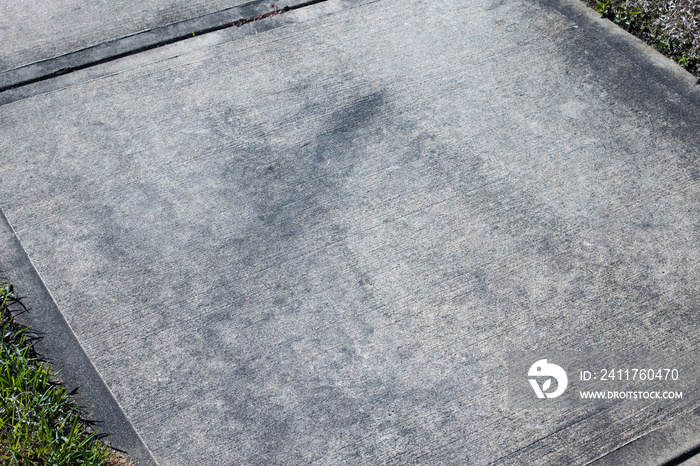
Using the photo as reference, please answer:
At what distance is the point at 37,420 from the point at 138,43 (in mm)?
2806

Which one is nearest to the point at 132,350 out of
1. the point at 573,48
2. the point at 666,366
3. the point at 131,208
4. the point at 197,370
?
the point at 197,370

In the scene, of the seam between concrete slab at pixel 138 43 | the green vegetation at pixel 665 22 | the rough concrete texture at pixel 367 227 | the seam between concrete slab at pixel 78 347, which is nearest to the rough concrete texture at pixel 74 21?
the seam between concrete slab at pixel 138 43

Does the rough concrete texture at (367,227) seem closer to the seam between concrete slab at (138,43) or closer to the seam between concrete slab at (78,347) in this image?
the seam between concrete slab at (78,347)

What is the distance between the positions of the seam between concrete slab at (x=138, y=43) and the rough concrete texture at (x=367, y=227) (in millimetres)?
134

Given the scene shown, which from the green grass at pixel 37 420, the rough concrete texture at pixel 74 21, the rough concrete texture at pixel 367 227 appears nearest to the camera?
the green grass at pixel 37 420

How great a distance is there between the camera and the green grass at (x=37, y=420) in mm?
2633

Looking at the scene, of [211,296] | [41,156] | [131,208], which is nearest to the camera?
[211,296]

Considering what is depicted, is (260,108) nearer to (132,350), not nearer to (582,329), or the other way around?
(132,350)

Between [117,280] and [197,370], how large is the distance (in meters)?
0.69

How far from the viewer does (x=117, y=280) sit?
3.28 meters
